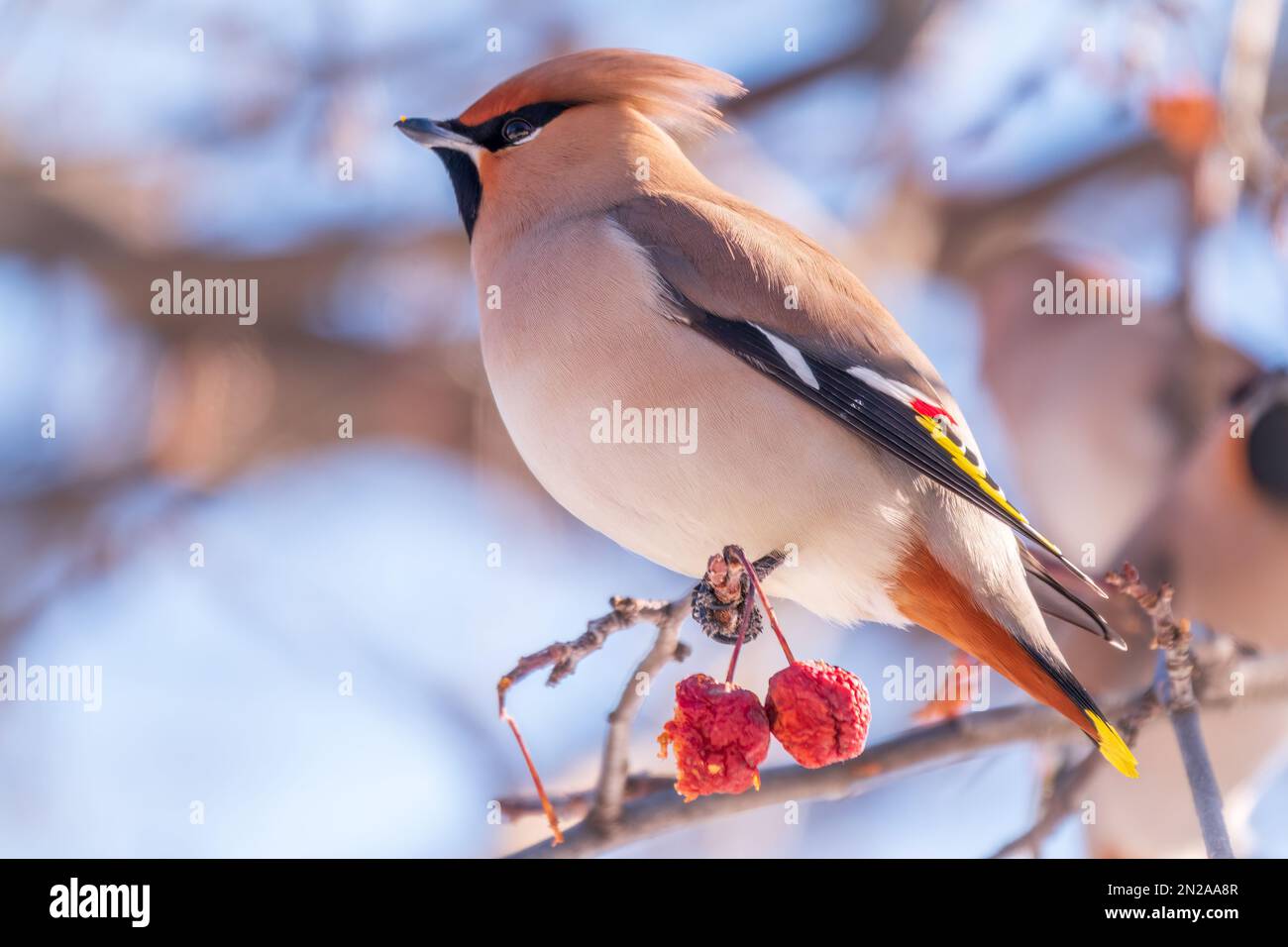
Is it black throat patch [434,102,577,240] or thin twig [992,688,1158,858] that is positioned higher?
black throat patch [434,102,577,240]

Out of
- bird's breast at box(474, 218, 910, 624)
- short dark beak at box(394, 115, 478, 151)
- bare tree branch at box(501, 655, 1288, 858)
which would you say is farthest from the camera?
short dark beak at box(394, 115, 478, 151)

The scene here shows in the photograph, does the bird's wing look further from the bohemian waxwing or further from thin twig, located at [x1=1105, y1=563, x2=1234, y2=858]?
thin twig, located at [x1=1105, y1=563, x2=1234, y2=858]

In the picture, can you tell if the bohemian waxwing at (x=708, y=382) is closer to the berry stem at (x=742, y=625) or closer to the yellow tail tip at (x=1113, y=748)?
the yellow tail tip at (x=1113, y=748)

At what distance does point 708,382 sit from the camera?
1801mm

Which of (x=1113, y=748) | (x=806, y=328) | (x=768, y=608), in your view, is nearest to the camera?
(x=768, y=608)

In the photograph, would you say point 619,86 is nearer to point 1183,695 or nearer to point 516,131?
point 516,131

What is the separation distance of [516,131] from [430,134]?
15 centimetres

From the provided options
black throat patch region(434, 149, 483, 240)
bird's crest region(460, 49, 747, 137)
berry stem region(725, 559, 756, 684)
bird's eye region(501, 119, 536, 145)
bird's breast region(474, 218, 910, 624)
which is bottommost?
berry stem region(725, 559, 756, 684)

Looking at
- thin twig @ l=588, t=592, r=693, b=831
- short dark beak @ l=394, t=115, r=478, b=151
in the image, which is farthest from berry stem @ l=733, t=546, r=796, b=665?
short dark beak @ l=394, t=115, r=478, b=151

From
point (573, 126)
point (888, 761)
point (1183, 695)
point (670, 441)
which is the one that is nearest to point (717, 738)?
point (670, 441)

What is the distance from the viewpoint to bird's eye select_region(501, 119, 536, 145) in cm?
205

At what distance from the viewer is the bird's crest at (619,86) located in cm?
201
